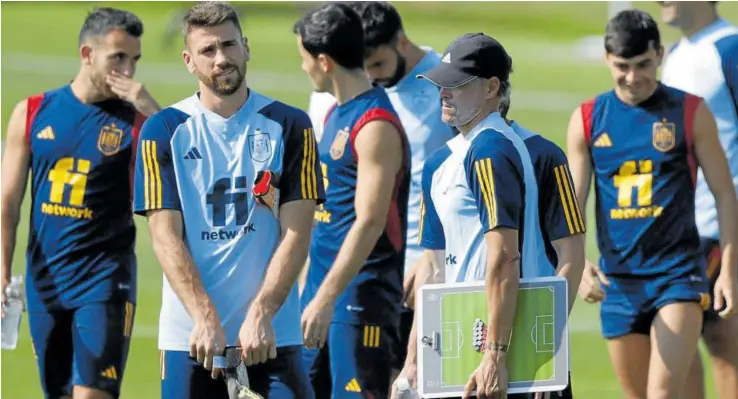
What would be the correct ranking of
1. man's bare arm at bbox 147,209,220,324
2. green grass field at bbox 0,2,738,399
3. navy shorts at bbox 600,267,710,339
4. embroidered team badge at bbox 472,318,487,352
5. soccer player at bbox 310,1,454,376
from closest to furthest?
embroidered team badge at bbox 472,318,487,352, man's bare arm at bbox 147,209,220,324, navy shorts at bbox 600,267,710,339, soccer player at bbox 310,1,454,376, green grass field at bbox 0,2,738,399

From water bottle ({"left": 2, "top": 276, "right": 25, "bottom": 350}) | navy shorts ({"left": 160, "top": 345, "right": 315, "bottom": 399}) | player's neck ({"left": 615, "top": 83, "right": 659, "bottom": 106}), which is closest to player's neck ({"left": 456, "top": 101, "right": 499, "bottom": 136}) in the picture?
navy shorts ({"left": 160, "top": 345, "right": 315, "bottom": 399})

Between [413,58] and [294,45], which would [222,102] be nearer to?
[413,58]

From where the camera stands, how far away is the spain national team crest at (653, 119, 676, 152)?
858 centimetres

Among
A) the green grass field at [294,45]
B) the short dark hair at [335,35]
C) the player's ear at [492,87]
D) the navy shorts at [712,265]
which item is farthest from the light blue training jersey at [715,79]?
the green grass field at [294,45]

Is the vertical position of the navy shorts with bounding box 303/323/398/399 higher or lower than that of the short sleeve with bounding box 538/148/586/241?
lower

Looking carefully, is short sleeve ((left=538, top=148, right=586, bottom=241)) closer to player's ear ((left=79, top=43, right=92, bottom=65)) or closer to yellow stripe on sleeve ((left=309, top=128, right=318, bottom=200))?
yellow stripe on sleeve ((left=309, top=128, right=318, bottom=200))

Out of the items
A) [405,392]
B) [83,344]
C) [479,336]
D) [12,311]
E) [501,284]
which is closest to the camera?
[501,284]

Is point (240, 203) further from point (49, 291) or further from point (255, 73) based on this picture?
point (255, 73)

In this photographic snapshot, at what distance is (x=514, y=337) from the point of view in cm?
625

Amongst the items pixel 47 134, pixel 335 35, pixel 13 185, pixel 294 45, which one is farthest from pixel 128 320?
pixel 294 45

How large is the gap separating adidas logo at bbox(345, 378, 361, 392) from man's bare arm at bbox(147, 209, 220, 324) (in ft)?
6.10

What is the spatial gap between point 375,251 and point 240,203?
1.93 m

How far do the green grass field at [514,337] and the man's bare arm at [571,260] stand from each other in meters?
0.33

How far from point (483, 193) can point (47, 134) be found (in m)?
3.41
